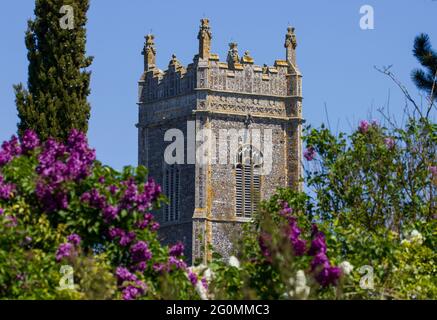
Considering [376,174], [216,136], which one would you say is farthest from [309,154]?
[216,136]

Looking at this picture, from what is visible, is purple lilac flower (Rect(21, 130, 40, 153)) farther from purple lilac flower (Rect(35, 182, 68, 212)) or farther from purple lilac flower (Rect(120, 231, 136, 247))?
purple lilac flower (Rect(120, 231, 136, 247))

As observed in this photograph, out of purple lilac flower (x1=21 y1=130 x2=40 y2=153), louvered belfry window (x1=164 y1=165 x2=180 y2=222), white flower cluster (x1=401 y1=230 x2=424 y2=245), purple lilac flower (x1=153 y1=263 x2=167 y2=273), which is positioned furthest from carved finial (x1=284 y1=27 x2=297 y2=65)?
purple lilac flower (x1=153 y1=263 x2=167 y2=273)

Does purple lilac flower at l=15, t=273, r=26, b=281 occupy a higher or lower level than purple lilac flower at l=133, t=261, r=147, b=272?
lower

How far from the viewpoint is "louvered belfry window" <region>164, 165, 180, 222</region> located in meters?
79.6

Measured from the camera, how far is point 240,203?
261 feet

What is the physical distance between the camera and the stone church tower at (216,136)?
258 feet

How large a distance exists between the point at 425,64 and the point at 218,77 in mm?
50716

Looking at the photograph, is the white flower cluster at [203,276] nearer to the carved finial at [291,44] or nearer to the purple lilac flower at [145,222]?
the purple lilac flower at [145,222]

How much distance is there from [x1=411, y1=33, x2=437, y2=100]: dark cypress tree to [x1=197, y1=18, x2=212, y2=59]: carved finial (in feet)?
168

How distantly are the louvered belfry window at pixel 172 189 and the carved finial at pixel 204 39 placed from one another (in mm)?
5737

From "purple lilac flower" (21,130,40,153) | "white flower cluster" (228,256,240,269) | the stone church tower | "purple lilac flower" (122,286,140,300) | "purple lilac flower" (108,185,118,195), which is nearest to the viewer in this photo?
"purple lilac flower" (122,286,140,300)

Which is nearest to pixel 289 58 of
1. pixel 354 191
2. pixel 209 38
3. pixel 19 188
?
pixel 209 38
